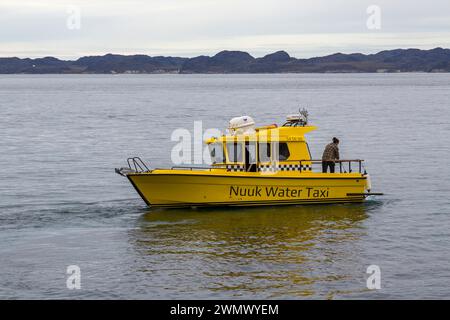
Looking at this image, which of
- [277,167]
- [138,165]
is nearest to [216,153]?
[277,167]

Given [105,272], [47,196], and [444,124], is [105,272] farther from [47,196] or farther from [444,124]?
[444,124]

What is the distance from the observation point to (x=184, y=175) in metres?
24.2

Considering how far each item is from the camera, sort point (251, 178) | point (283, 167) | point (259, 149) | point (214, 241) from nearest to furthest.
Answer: point (214, 241) → point (251, 178) → point (259, 149) → point (283, 167)

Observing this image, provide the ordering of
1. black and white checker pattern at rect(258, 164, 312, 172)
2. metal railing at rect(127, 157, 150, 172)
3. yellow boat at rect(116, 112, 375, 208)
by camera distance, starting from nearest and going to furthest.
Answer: metal railing at rect(127, 157, 150, 172) < yellow boat at rect(116, 112, 375, 208) < black and white checker pattern at rect(258, 164, 312, 172)

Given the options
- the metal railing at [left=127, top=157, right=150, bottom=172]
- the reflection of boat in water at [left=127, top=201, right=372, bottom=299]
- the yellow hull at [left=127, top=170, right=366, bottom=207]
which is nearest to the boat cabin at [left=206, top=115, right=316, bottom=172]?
the yellow hull at [left=127, top=170, right=366, bottom=207]

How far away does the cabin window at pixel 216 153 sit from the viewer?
25.3 meters

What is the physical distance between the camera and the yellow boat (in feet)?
80.6

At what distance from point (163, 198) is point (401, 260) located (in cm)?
858

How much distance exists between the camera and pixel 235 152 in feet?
83.2

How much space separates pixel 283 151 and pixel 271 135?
2.32ft

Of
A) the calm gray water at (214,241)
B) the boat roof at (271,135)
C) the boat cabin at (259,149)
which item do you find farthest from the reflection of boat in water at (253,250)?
the boat roof at (271,135)

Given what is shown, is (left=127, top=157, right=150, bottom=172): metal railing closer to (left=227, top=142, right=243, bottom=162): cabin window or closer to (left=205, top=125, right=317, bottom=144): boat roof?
(left=205, top=125, right=317, bottom=144): boat roof

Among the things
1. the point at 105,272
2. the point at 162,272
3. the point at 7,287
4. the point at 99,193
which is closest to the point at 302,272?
the point at 162,272

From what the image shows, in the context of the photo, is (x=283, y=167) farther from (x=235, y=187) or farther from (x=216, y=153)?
(x=216, y=153)
